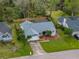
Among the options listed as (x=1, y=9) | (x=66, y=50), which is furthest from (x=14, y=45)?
(x=1, y=9)

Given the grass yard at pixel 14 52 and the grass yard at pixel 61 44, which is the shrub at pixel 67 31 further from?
the grass yard at pixel 14 52

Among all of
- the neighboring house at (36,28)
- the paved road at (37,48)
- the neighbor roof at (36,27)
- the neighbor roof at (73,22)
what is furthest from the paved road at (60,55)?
the neighbor roof at (73,22)

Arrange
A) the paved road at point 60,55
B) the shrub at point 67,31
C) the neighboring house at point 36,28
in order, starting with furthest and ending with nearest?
the shrub at point 67,31
the neighboring house at point 36,28
the paved road at point 60,55

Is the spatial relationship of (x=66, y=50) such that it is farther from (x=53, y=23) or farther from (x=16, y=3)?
(x=16, y=3)

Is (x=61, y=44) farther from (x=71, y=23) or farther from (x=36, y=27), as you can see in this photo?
(x=71, y=23)

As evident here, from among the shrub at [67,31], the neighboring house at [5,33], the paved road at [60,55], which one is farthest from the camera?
the shrub at [67,31]

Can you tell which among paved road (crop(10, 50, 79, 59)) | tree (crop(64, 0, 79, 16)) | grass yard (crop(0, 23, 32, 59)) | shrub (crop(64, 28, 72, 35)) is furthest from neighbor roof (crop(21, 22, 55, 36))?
tree (crop(64, 0, 79, 16))

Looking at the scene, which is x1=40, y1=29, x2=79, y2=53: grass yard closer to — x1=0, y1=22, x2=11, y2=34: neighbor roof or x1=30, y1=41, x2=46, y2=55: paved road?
x1=30, y1=41, x2=46, y2=55: paved road
